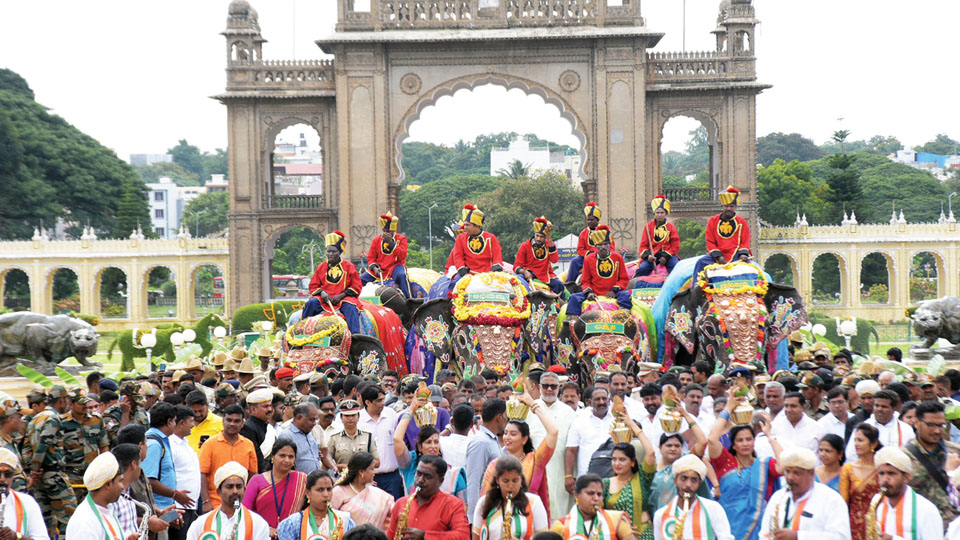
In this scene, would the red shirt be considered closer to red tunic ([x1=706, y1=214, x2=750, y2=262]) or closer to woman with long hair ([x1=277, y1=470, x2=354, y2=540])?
woman with long hair ([x1=277, y1=470, x2=354, y2=540])

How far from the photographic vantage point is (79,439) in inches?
333

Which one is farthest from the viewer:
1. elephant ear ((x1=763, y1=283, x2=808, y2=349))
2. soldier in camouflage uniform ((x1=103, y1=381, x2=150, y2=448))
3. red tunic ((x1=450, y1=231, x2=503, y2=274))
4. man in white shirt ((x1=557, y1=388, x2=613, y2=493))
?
red tunic ((x1=450, y1=231, x2=503, y2=274))

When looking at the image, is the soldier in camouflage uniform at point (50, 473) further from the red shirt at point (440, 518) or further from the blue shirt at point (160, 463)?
the red shirt at point (440, 518)

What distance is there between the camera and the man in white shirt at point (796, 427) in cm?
852

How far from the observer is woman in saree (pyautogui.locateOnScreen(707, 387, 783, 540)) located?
740 centimetres

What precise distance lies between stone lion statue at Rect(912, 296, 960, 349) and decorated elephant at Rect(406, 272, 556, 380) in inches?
397

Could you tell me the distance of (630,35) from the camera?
3666 centimetres

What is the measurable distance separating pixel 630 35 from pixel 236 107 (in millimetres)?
12275

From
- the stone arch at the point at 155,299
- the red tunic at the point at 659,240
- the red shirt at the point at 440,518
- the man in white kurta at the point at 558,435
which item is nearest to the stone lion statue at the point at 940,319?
the red tunic at the point at 659,240

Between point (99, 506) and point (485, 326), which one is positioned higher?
point (485, 326)

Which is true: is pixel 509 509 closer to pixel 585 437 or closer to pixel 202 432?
pixel 585 437

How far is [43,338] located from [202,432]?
510 inches

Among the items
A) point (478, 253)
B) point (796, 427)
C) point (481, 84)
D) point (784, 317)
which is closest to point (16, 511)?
point (796, 427)

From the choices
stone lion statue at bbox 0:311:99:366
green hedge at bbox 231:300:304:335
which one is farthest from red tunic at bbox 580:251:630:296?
green hedge at bbox 231:300:304:335
